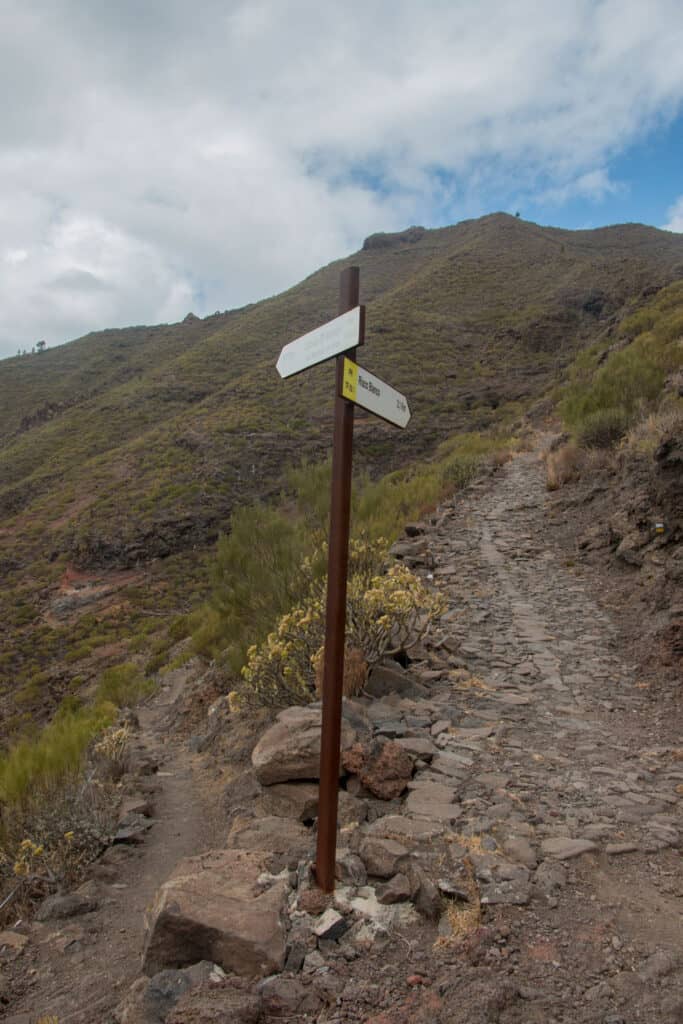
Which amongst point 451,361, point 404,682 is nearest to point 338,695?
point 404,682

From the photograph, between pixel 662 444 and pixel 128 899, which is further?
pixel 662 444

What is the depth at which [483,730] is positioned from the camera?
483cm

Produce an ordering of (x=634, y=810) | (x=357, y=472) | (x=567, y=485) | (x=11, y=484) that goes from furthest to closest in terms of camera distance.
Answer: (x=11, y=484), (x=357, y=472), (x=567, y=485), (x=634, y=810)

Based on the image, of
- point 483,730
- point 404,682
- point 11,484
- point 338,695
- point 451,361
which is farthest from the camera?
point 451,361

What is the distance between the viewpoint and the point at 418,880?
2.83m

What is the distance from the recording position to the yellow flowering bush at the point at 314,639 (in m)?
5.32

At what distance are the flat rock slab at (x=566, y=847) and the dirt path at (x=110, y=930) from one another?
1936 millimetres

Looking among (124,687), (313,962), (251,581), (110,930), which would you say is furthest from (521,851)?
(124,687)

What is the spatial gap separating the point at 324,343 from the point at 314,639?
3.21 metres

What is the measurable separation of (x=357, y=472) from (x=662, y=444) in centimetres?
1543

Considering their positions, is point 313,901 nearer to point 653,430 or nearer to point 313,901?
point 313,901

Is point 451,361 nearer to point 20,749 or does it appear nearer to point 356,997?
point 20,749

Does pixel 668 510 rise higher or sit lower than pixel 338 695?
higher

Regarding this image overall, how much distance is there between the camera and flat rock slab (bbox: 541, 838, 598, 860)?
313 cm
